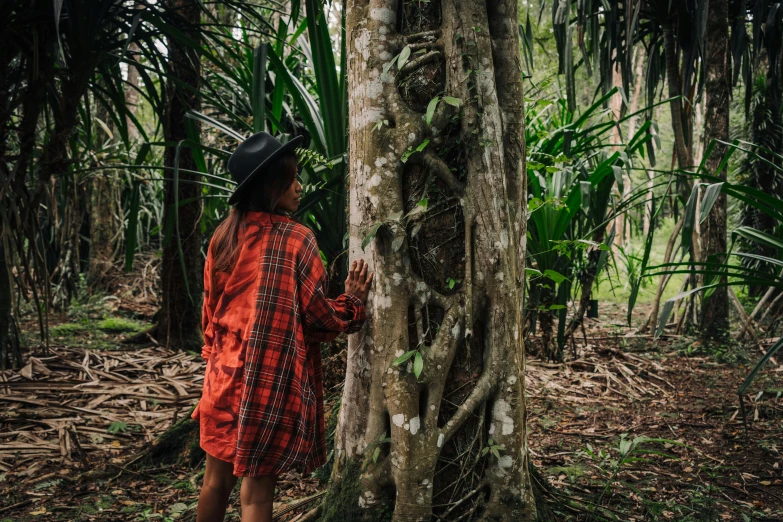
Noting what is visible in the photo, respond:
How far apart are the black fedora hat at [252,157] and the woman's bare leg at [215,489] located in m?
0.87

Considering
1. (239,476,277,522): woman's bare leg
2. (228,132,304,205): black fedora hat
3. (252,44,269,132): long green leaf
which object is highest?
(252,44,269,132): long green leaf

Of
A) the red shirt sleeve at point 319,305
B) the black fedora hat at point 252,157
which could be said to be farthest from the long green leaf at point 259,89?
the red shirt sleeve at point 319,305

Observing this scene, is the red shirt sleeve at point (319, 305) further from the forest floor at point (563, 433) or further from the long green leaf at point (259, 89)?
the forest floor at point (563, 433)

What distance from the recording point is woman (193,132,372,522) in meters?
1.96

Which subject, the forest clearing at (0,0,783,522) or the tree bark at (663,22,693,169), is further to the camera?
the tree bark at (663,22,693,169)

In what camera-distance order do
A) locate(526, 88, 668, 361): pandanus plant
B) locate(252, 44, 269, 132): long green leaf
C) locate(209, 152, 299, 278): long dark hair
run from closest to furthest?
1. locate(209, 152, 299, 278): long dark hair
2. locate(252, 44, 269, 132): long green leaf
3. locate(526, 88, 668, 361): pandanus plant

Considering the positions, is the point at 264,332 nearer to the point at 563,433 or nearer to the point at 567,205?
the point at 563,433

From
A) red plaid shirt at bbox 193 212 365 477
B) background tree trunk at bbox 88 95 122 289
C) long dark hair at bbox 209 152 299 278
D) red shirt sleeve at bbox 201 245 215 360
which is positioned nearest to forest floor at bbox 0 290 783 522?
red plaid shirt at bbox 193 212 365 477

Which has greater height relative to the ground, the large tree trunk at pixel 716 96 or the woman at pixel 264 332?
the large tree trunk at pixel 716 96

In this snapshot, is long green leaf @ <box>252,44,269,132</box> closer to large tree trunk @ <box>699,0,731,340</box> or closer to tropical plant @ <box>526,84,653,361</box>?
tropical plant @ <box>526,84,653,361</box>

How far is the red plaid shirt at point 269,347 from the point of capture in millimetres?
1953

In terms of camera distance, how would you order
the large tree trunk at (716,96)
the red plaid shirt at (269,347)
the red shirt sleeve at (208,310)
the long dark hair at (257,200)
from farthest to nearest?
the large tree trunk at (716,96) < the red shirt sleeve at (208,310) < the long dark hair at (257,200) < the red plaid shirt at (269,347)

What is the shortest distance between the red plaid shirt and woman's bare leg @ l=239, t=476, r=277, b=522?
6 centimetres

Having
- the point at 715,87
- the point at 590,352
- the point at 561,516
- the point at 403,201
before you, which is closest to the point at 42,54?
the point at 403,201
